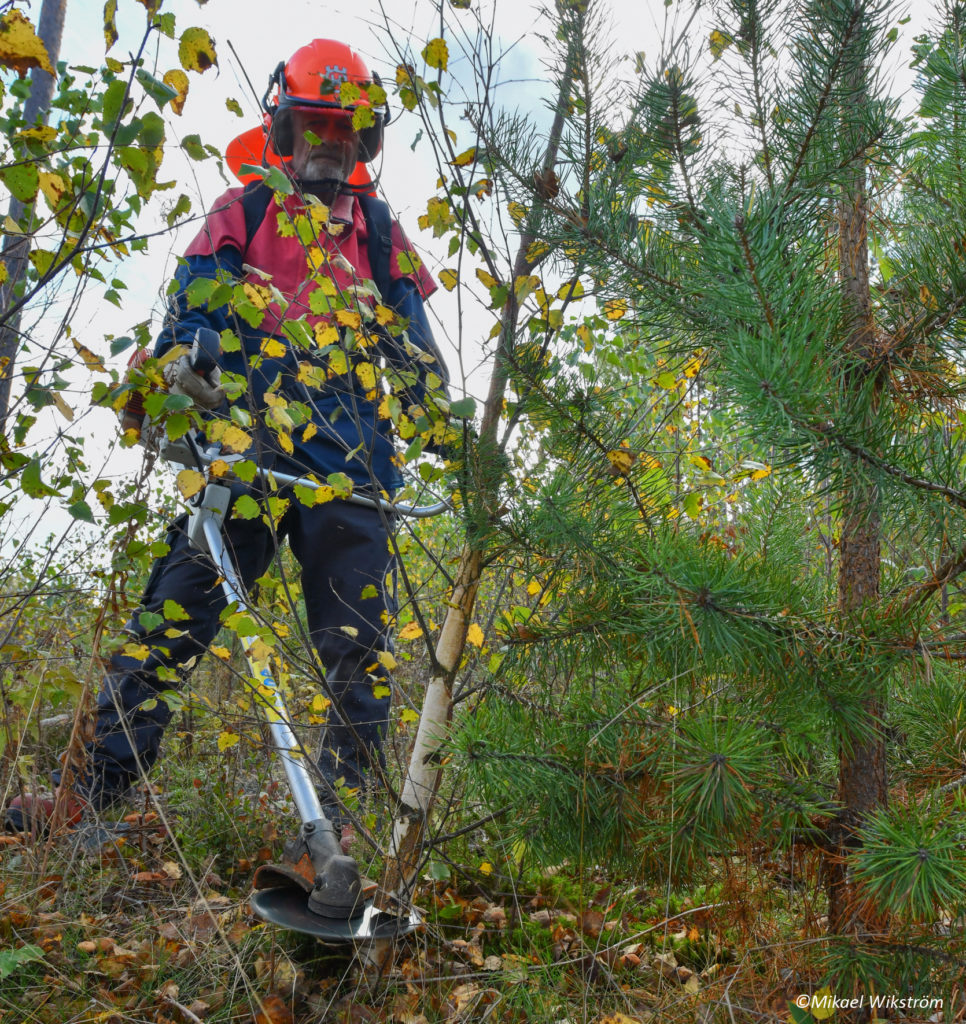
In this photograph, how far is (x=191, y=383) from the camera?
220cm

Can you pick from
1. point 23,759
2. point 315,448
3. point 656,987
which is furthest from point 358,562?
point 656,987

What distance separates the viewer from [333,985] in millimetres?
1899

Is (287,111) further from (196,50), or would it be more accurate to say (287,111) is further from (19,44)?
(19,44)

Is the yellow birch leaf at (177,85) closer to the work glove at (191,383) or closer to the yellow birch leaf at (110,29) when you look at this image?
the yellow birch leaf at (110,29)

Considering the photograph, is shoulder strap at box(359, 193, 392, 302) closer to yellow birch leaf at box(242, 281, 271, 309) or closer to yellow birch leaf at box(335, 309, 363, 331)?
yellow birch leaf at box(242, 281, 271, 309)

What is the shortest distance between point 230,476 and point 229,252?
1.04 meters

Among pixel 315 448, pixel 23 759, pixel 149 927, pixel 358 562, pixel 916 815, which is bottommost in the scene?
pixel 149 927

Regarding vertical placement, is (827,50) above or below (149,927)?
above

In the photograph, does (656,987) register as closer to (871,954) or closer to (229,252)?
(871,954)

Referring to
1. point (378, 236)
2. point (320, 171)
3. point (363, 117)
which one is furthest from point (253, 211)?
point (363, 117)

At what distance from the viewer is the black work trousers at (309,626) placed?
2.71 metres

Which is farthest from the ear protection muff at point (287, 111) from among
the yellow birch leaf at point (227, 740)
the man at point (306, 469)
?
the yellow birch leaf at point (227, 740)

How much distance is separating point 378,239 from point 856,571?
2.29m

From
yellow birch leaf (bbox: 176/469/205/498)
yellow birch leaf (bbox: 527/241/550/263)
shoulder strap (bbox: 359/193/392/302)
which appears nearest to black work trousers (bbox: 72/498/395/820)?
yellow birch leaf (bbox: 176/469/205/498)
